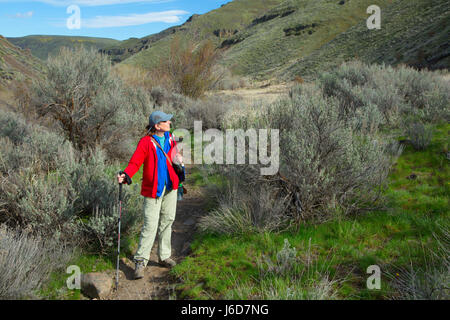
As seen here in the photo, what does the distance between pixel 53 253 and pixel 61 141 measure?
12.9 ft

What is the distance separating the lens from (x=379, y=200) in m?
4.24

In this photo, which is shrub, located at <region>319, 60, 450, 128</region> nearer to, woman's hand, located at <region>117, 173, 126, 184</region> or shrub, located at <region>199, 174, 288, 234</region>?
shrub, located at <region>199, 174, 288, 234</region>

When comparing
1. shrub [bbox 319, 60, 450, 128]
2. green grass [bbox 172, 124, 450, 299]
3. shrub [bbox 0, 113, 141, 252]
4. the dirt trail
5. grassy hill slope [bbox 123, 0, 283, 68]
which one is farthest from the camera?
grassy hill slope [bbox 123, 0, 283, 68]

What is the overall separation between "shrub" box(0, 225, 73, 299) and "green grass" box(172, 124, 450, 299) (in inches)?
59.0

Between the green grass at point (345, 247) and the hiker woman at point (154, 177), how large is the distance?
52cm

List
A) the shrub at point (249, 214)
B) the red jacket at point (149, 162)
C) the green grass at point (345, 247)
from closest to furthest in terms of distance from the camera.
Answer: the green grass at point (345, 247) → the red jacket at point (149, 162) → the shrub at point (249, 214)

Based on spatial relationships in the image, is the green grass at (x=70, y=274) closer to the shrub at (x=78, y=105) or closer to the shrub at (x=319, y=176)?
the shrub at (x=319, y=176)

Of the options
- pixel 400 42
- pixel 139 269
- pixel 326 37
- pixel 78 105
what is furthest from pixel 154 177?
pixel 326 37

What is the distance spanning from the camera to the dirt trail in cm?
336

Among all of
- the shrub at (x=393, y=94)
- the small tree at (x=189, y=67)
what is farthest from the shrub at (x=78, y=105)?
the small tree at (x=189, y=67)

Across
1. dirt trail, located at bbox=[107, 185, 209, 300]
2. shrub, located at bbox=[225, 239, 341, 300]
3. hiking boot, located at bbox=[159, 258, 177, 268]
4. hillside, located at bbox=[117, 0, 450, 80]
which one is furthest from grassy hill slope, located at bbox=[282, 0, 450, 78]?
hiking boot, located at bbox=[159, 258, 177, 268]

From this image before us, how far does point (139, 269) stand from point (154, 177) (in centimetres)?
121

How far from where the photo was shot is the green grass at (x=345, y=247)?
307cm
